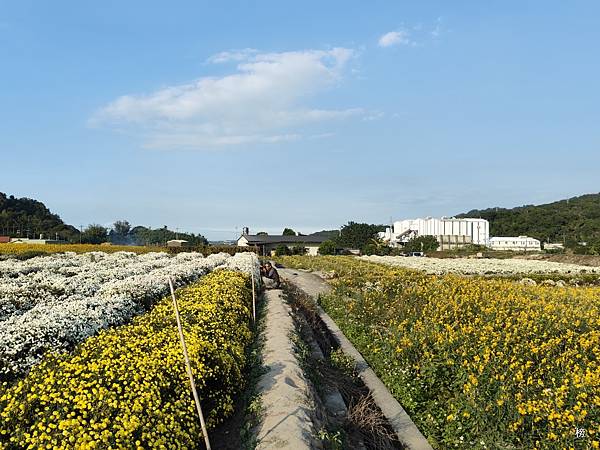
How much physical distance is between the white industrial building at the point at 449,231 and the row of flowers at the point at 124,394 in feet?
264

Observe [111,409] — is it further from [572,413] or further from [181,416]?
[572,413]

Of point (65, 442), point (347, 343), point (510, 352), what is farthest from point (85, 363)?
point (347, 343)

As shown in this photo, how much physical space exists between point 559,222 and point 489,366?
85743 millimetres

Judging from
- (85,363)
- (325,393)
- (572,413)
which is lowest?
(325,393)

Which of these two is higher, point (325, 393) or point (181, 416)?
point (181, 416)

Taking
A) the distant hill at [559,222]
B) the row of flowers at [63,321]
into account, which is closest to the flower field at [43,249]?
the row of flowers at [63,321]

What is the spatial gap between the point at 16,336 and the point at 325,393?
4.11m

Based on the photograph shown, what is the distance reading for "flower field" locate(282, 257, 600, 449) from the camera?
479 cm

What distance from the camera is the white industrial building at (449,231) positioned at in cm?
8828

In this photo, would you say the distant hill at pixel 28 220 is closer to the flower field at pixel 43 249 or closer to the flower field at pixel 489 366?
the flower field at pixel 43 249

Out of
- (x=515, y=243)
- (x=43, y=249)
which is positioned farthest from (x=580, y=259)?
(x=515, y=243)

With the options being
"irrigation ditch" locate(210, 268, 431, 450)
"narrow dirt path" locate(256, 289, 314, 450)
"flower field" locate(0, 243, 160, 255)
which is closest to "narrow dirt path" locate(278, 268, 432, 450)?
"irrigation ditch" locate(210, 268, 431, 450)

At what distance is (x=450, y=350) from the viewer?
6824mm

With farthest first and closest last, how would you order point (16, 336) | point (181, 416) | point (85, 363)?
point (16, 336), point (85, 363), point (181, 416)
